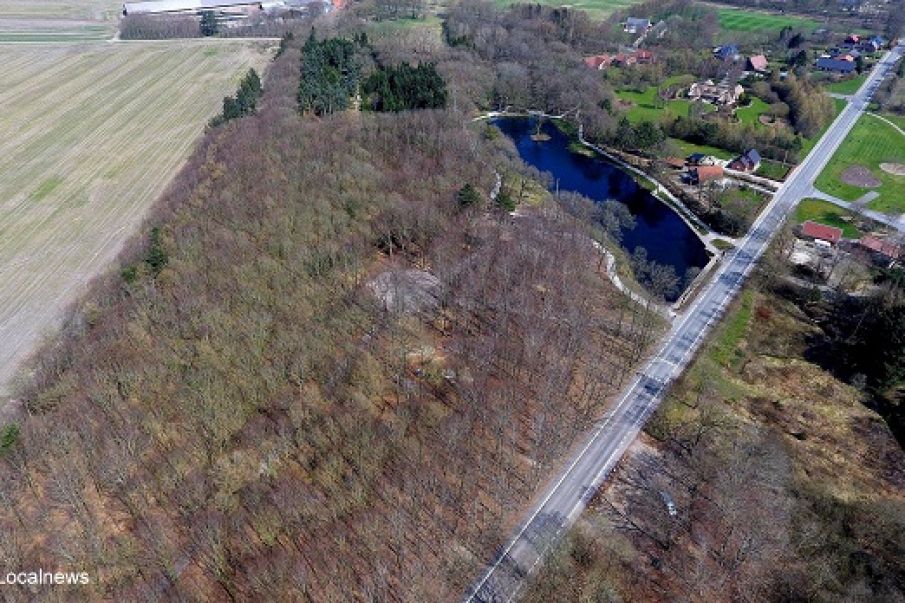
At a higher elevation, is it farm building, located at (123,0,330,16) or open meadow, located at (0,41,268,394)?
farm building, located at (123,0,330,16)

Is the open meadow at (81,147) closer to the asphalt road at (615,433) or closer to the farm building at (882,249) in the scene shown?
the asphalt road at (615,433)

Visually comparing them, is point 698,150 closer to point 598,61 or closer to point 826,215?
point 826,215

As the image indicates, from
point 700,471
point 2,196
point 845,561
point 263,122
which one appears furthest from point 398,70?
point 845,561

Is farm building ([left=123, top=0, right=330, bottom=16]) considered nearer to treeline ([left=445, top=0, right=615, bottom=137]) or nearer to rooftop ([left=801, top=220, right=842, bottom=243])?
treeline ([left=445, top=0, right=615, bottom=137])

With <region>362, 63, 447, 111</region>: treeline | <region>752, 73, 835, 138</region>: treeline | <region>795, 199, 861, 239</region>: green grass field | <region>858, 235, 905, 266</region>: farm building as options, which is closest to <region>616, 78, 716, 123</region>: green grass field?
<region>752, 73, 835, 138</region>: treeline

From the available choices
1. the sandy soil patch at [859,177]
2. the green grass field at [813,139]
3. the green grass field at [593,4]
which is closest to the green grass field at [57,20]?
the green grass field at [593,4]
